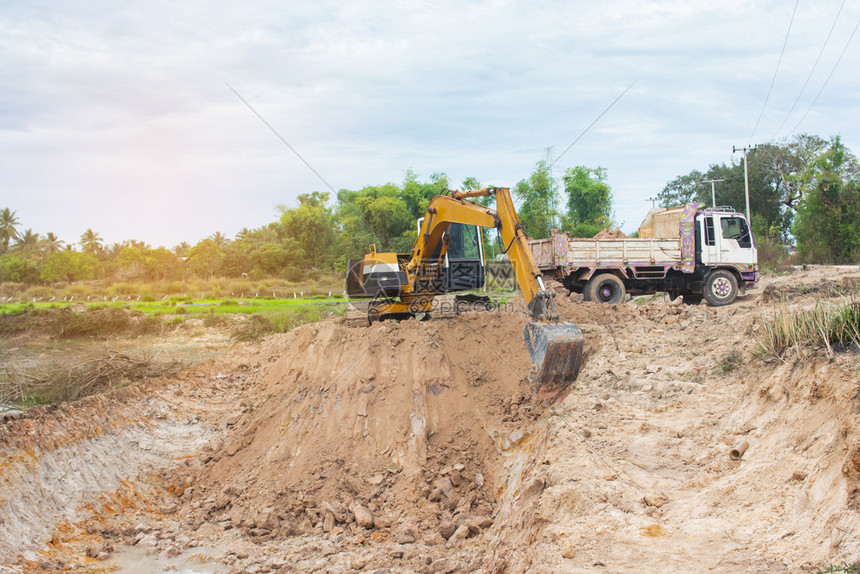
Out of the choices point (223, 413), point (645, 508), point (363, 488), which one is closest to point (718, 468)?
point (645, 508)

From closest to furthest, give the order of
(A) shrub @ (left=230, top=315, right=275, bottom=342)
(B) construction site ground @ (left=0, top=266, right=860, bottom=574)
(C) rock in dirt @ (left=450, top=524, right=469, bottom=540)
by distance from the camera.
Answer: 1. (B) construction site ground @ (left=0, top=266, right=860, bottom=574)
2. (C) rock in dirt @ (left=450, top=524, right=469, bottom=540)
3. (A) shrub @ (left=230, top=315, right=275, bottom=342)

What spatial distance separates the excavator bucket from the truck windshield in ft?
36.7

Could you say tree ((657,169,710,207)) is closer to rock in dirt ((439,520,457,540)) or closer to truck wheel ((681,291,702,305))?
truck wheel ((681,291,702,305))

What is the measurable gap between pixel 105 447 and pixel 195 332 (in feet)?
49.6

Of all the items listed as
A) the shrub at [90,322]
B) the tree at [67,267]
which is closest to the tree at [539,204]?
the shrub at [90,322]

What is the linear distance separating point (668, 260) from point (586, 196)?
794 inches

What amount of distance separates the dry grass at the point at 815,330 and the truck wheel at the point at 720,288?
1054 centimetres

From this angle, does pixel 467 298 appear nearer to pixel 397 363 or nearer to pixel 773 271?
pixel 397 363

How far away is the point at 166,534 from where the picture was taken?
24.1 feet

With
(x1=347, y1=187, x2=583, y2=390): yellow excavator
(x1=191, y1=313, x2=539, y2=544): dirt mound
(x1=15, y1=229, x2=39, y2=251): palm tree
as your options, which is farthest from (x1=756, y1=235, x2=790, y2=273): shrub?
(x1=15, y1=229, x2=39, y2=251): palm tree

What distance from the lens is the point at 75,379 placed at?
11977mm

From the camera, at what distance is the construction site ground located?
14.8 feet

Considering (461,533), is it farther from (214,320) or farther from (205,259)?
(205,259)

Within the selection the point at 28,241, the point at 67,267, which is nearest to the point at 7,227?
the point at 28,241
